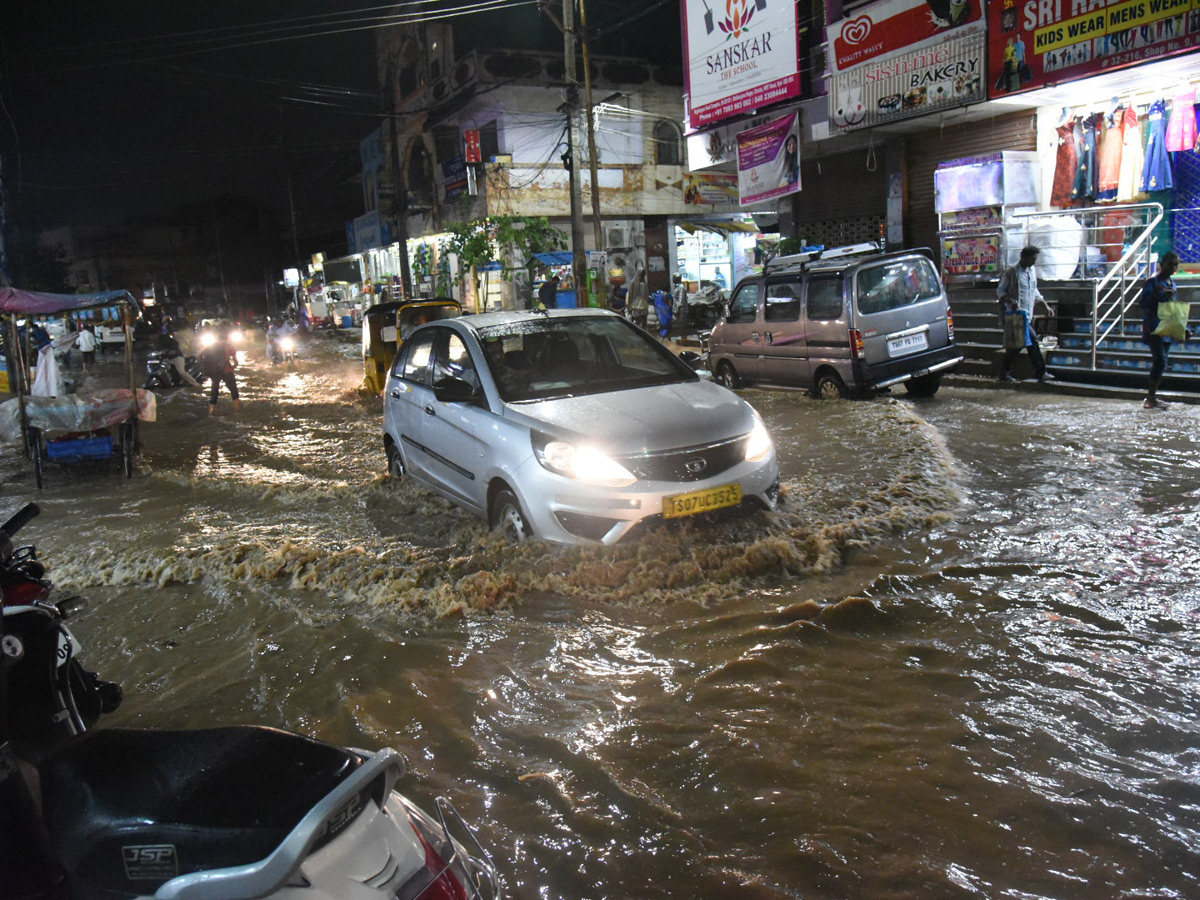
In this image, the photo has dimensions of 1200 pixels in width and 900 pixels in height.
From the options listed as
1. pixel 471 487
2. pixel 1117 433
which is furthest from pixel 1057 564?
pixel 1117 433

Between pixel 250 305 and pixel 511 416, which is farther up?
pixel 250 305

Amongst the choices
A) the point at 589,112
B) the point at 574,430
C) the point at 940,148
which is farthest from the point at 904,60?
the point at 574,430

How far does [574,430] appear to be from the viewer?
17.5ft

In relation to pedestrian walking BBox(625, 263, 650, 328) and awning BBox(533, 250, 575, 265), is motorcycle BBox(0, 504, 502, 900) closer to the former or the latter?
pedestrian walking BBox(625, 263, 650, 328)

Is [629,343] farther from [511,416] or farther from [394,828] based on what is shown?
[394,828]

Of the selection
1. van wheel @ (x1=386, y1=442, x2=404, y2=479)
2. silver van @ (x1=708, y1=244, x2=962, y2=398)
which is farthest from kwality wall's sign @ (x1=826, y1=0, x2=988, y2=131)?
van wheel @ (x1=386, y1=442, x2=404, y2=479)

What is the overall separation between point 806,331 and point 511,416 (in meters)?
6.75

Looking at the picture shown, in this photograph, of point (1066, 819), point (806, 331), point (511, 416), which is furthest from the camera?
point (806, 331)

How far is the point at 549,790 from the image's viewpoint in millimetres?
3316

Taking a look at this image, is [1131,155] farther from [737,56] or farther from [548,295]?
[548,295]

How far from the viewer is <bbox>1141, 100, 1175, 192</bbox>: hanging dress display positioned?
12281 millimetres

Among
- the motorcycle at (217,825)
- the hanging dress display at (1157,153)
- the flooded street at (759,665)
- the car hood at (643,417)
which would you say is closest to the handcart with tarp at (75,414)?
the flooded street at (759,665)

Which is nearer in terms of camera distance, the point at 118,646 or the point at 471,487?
the point at 118,646

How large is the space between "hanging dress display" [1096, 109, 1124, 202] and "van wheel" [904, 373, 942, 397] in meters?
4.31
